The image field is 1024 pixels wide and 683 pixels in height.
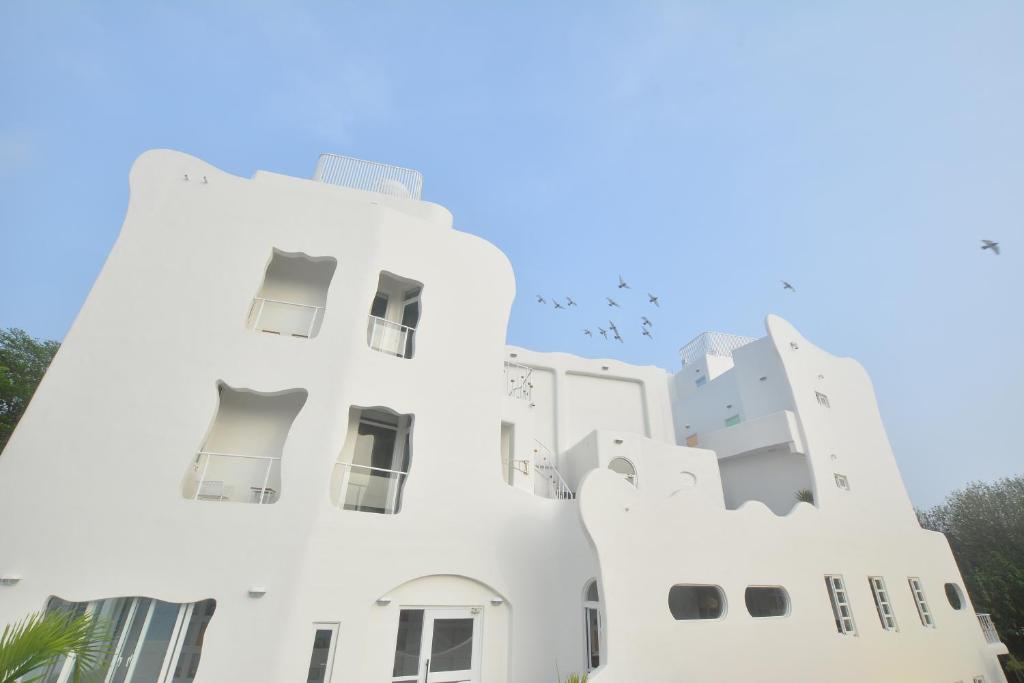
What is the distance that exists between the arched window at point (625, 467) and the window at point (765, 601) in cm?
363

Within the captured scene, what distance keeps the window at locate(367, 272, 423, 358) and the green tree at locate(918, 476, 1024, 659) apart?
837 inches

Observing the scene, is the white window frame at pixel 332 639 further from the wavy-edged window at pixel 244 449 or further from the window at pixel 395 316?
the window at pixel 395 316

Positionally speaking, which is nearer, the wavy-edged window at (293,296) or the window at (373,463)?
the window at (373,463)

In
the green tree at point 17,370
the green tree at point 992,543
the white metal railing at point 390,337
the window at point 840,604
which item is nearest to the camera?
the white metal railing at point 390,337

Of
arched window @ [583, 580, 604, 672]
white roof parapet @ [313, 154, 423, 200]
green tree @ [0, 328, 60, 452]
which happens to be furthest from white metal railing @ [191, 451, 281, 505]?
green tree @ [0, 328, 60, 452]

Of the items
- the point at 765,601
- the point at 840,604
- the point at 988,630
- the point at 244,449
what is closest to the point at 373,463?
the point at 244,449

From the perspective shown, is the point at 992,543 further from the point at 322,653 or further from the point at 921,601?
the point at 322,653

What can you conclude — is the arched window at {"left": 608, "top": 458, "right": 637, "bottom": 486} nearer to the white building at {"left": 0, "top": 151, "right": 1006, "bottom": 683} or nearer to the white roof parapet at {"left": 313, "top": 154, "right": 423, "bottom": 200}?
the white building at {"left": 0, "top": 151, "right": 1006, "bottom": 683}

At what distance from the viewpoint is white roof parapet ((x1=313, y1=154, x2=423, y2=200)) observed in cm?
1145

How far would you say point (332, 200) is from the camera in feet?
30.2

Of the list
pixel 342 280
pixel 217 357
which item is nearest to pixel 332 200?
pixel 342 280

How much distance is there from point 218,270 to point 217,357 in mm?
1705

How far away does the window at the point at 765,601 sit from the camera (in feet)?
32.8

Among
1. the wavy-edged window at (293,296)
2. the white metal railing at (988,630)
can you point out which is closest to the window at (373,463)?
the wavy-edged window at (293,296)
